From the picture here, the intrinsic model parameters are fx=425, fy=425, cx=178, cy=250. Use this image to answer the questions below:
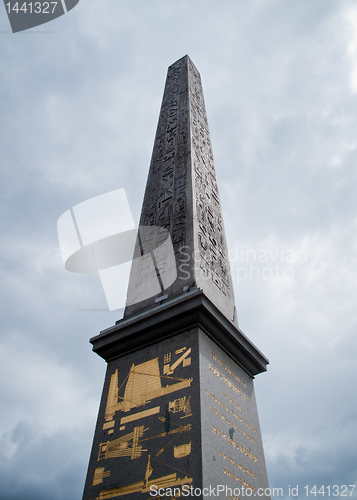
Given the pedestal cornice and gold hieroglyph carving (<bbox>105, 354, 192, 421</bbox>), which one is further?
the pedestal cornice

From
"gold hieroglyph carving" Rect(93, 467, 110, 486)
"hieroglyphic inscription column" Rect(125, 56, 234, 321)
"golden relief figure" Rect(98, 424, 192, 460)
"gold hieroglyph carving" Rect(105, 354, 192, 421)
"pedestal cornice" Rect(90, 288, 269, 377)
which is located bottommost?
"gold hieroglyph carving" Rect(93, 467, 110, 486)

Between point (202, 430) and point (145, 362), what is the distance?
1203mm

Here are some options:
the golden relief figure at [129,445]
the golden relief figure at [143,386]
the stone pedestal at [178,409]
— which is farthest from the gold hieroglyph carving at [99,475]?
the golden relief figure at [143,386]

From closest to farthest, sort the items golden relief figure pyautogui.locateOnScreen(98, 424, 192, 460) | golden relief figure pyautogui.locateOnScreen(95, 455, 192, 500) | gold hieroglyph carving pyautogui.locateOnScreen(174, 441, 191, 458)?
golden relief figure pyautogui.locateOnScreen(95, 455, 192, 500)
gold hieroglyph carving pyautogui.locateOnScreen(174, 441, 191, 458)
golden relief figure pyautogui.locateOnScreen(98, 424, 192, 460)

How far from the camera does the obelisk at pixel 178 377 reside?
3.87 metres

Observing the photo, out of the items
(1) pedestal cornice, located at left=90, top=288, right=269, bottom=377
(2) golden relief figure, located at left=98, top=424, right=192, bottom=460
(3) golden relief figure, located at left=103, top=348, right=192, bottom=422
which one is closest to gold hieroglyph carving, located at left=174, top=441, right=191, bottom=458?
(2) golden relief figure, located at left=98, top=424, right=192, bottom=460

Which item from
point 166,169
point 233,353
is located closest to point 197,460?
point 233,353

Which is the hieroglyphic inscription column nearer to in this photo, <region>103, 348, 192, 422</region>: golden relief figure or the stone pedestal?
the stone pedestal

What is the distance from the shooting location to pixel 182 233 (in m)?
6.17

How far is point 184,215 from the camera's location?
6469 mm

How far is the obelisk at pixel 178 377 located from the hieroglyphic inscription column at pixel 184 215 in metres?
0.02

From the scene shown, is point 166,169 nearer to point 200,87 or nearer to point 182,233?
point 182,233

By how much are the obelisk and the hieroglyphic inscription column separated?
0.02 meters

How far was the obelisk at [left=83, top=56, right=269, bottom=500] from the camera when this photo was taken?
387cm
